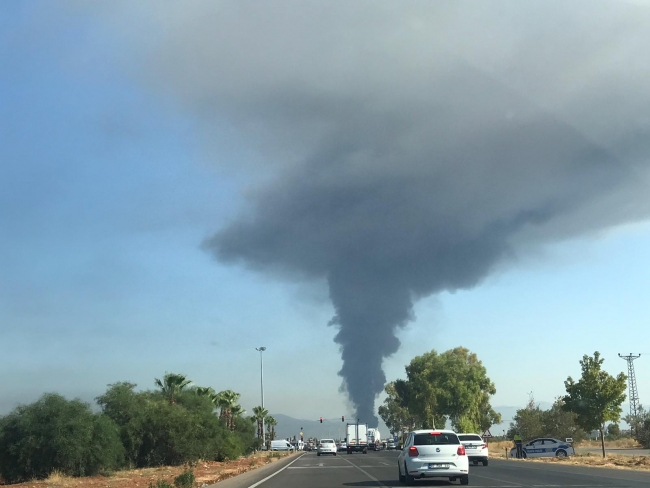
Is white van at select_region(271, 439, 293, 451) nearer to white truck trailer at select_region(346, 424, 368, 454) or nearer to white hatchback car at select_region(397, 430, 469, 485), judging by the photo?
white truck trailer at select_region(346, 424, 368, 454)

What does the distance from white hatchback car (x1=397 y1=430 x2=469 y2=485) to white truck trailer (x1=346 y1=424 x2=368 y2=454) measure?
61.6 meters

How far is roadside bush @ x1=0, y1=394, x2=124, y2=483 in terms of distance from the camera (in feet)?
127

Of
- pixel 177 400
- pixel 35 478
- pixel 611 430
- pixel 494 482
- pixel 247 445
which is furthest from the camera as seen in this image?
pixel 611 430

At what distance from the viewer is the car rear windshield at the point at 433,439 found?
969 inches

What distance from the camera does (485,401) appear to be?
97.8 m

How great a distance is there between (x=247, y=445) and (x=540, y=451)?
3881 cm

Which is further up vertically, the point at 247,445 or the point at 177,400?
the point at 177,400

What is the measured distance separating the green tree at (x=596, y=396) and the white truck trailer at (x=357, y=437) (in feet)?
126

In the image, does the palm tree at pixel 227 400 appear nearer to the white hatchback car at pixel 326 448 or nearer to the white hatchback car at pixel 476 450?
the white hatchback car at pixel 326 448

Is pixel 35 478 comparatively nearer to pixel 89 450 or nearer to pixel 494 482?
pixel 89 450

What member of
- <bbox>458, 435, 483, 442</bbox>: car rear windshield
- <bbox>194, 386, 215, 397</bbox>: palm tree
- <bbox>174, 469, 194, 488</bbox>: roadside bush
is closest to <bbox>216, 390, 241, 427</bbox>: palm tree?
<bbox>194, 386, 215, 397</bbox>: palm tree

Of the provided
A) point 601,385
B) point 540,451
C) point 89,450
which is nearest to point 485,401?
point 540,451

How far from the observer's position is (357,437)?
283ft

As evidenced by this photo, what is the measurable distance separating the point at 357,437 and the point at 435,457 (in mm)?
64215
